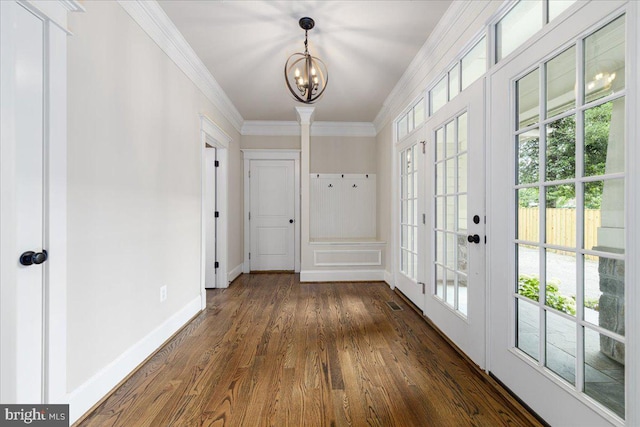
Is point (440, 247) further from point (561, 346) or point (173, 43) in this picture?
point (173, 43)

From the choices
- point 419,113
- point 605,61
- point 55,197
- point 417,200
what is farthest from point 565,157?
point 55,197

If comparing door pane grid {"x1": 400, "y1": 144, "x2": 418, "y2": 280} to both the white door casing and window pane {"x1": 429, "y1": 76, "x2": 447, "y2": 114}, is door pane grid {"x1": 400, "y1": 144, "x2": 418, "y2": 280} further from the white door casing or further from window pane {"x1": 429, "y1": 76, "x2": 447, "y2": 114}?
window pane {"x1": 429, "y1": 76, "x2": 447, "y2": 114}

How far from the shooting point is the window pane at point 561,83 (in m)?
1.31

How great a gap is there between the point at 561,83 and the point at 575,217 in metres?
0.63

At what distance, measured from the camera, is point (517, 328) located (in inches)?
65.7

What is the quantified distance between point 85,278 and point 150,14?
1.88 meters

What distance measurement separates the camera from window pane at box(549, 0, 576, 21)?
134 cm

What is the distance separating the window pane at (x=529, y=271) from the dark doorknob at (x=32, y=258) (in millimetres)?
2360

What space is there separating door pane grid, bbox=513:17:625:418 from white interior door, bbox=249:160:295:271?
3.88 metres

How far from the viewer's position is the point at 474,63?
6.95 ft

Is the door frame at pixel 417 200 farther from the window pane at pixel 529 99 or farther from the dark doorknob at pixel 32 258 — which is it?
the dark doorknob at pixel 32 258

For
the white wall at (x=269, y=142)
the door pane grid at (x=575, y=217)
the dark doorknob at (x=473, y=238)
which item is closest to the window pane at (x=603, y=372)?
the door pane grid at (x=575, y=217)

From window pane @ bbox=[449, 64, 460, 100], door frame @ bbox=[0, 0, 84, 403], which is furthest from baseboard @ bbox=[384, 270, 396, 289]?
door frame @ bbox=[0, 0, 84, 403]

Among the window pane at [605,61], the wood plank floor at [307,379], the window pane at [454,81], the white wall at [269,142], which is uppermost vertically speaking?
the white wall at [269,142]
